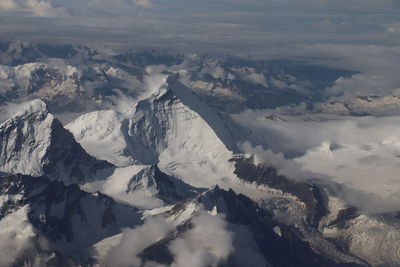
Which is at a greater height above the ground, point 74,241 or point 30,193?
point 30,193

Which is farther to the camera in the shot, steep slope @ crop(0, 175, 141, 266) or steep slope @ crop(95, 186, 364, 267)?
steep slope @ crop(95, 186, 364, 267)

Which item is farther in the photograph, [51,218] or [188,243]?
[51,218]

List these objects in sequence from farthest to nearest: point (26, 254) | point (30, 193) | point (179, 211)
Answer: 1. point (179, 211)
2. point (30, 193)
3. point (26, 254)

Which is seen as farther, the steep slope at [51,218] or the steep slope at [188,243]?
the steep slope at [188,243]

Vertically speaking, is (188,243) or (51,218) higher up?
(51,218)

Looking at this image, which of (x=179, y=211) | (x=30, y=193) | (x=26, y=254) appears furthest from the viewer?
(x=179, y=211)

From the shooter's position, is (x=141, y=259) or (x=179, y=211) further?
(x=179, y=211)

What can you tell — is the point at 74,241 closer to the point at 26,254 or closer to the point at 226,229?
the point at 26,254

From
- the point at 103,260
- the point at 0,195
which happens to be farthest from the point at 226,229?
the point at 0,195
